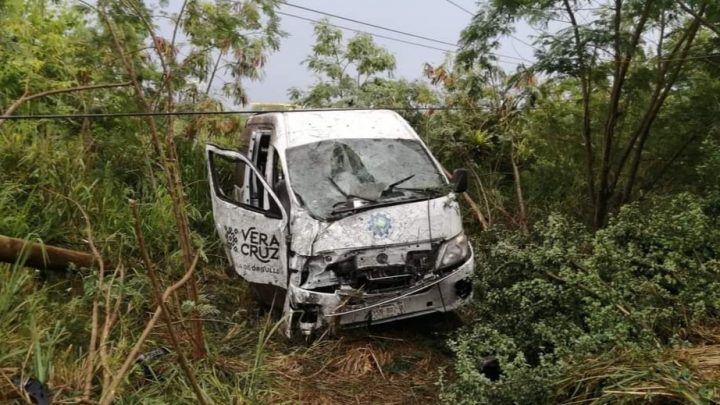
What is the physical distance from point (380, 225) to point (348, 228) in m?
0.27

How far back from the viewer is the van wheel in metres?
5.21

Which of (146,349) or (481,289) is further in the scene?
(481,289)

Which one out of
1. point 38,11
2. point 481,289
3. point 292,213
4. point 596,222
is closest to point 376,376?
point 481,289

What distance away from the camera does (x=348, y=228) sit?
4.86 metres

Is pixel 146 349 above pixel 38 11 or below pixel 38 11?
below

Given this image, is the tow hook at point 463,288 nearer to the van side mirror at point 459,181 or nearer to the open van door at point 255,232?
the van side mirror at point 459,181

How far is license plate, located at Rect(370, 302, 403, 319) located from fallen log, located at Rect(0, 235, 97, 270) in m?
2.25

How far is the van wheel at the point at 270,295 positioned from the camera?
5.21 m

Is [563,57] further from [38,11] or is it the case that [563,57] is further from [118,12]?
[38,11]

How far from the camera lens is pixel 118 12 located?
505 centimetres

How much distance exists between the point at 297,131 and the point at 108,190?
250 cm

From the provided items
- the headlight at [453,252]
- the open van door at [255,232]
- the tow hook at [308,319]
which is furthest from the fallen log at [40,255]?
the headlight at [453,252]

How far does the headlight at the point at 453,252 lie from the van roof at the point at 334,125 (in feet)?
4.58

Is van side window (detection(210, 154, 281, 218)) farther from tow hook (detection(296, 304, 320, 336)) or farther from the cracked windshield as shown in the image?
tow hook (detection(296, 304, 320, 336))
